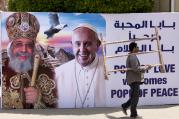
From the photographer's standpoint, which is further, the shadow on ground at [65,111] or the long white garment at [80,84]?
the long white garment at [80,84]

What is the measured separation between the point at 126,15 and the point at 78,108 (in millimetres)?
2277

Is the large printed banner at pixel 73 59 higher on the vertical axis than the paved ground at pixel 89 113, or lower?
higher

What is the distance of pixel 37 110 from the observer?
11.8 meters

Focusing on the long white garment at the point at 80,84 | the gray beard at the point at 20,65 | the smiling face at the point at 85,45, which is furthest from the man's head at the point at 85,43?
the gray beard at the point at 20,65

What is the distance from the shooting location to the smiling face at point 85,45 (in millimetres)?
11992

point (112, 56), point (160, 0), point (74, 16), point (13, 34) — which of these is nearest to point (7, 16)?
point (13, 34)

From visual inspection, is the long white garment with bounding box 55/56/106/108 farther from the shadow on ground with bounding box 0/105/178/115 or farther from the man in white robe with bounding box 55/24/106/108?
the shadow on ground with bounding box 0/105/178/115

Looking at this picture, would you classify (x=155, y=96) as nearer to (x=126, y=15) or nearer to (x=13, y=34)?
(x=126, y=15)

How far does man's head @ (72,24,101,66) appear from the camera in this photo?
11992 millimetres

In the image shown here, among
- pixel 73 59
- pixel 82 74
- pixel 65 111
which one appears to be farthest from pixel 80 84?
pixel 65 111

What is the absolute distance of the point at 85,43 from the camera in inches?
475

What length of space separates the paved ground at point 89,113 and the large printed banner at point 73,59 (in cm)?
29

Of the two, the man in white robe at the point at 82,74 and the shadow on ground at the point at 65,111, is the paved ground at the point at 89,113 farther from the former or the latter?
the man in white robe at the point at 82,74

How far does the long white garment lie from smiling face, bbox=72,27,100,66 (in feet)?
0.40
